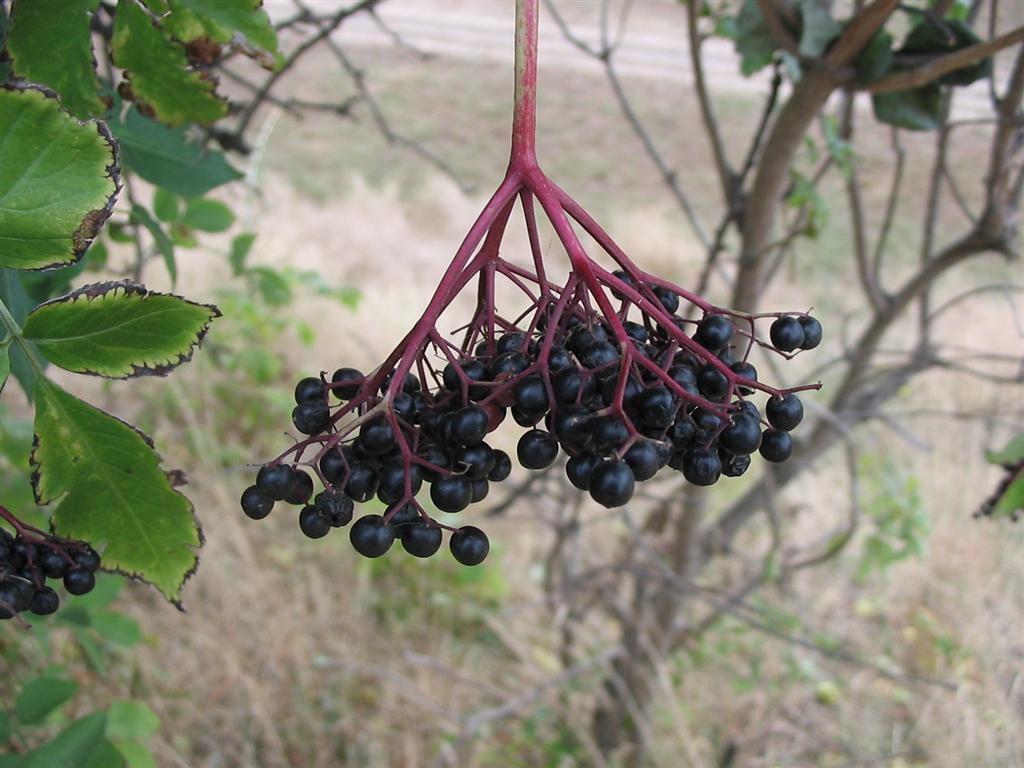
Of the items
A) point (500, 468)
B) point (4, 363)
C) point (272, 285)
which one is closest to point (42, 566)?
point (4, 363)

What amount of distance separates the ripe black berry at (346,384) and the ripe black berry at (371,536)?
13 cm

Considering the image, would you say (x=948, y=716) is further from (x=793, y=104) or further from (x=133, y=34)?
(x=133, y=34)

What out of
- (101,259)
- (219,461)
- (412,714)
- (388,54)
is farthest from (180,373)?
(388,54)

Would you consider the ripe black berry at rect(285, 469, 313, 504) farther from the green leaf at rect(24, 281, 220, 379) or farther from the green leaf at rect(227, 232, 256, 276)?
the green leaf at rect(227, 232, 256, 276)

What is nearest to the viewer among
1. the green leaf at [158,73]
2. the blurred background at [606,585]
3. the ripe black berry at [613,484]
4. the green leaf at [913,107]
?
the ripe black berry at [613,484]

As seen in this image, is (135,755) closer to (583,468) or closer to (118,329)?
(118,329)

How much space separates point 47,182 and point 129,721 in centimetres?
126

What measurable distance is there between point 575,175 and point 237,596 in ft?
28.9

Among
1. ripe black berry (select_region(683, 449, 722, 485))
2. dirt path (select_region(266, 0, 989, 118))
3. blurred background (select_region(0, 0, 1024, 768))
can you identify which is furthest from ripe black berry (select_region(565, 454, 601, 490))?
dirt path (select_region(266, 0, 989, 118))

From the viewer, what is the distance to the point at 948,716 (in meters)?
3.48

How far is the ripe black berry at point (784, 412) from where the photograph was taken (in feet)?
2.71

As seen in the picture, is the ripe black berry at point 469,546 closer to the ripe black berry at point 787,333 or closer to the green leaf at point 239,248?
the ripe black berry at point 787,333

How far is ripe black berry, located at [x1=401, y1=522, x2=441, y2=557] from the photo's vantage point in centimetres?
76

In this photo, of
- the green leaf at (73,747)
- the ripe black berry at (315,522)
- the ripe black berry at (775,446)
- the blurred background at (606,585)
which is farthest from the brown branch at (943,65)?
the green leaf at (73,747)
